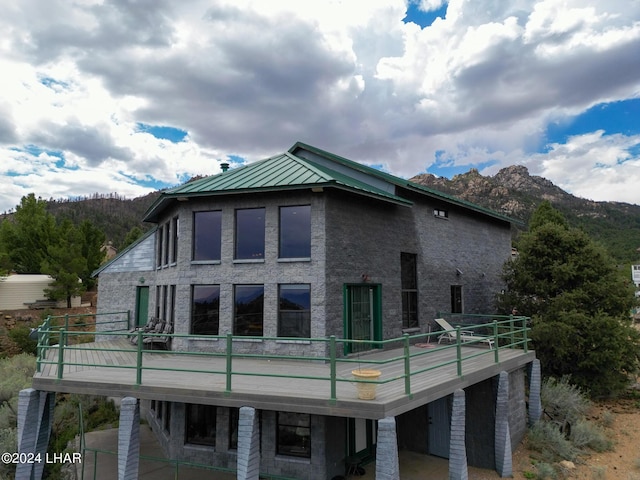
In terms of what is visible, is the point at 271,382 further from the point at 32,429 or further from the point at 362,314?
the point at 32,429

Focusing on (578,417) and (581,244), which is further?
(581,244)

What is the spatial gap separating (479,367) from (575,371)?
852 cm

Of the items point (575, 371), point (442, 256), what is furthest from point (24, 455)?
point (575, 371)

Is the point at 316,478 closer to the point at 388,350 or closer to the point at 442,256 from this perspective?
the point at 388,350

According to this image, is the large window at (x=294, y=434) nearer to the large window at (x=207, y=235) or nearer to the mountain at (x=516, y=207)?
the large window at (x=207, y=235)

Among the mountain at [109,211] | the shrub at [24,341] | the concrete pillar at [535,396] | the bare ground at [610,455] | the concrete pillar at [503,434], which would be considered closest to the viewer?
the concrete pillar at [503,434]

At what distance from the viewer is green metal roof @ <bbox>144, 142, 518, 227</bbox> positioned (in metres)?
11.7

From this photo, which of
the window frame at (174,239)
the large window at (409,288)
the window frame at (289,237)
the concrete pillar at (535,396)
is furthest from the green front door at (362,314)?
the window frame at (174,239)

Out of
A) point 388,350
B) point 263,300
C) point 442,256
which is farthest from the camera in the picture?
point 442,256

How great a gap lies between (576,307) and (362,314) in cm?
912

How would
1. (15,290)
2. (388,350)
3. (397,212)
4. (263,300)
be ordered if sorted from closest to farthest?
(263,300) → (388,350) → (397,212) → (15,290)

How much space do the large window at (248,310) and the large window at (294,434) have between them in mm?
2578

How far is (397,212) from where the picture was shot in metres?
14.5

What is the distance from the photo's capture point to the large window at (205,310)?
40.9 ft
